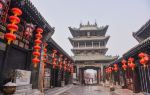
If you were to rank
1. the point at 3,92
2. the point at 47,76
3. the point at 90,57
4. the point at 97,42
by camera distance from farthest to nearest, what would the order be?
1. the point at 97,42
2. the point at 90,57
3. the point at 47,76
4. the point at 3,92

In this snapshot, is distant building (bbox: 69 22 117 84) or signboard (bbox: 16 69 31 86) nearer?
signboard (bbox: 16 69 31 86)

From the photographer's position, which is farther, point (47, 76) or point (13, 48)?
point (47, 76)

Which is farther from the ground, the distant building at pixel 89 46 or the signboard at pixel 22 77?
the distant building at pixel 89 46

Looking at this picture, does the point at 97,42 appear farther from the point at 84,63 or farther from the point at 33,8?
the point at 33,8

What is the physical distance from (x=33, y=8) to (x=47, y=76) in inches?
356

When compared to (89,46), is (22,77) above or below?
below

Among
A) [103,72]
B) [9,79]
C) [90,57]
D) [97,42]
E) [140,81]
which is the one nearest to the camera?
[9,79]

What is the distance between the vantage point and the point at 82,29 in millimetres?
33219

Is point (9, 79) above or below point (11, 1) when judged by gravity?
below

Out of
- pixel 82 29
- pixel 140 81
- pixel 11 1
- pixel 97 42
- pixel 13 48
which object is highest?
pixel 82 29

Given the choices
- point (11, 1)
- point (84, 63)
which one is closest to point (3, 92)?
point (11, 1)

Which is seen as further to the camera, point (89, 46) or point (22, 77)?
point (89, 46)

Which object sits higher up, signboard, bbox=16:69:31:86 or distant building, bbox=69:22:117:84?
distant building, bbox=69:22:117:84

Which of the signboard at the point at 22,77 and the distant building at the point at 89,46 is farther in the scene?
the distant building at the point at 89,46
